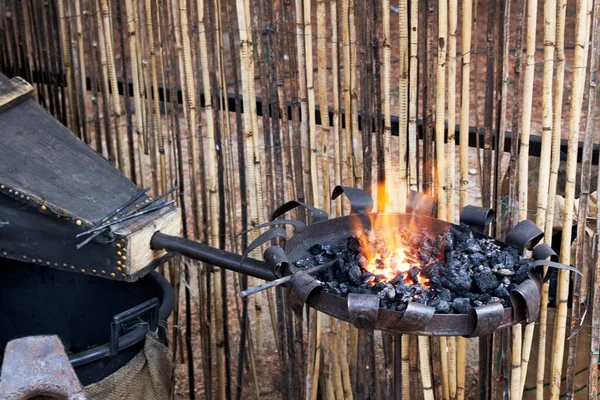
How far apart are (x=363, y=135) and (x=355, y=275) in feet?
2.60

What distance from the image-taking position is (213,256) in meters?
2.53

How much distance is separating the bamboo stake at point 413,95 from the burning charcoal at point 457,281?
0.64 m

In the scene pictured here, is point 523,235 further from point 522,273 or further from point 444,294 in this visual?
point 444,294

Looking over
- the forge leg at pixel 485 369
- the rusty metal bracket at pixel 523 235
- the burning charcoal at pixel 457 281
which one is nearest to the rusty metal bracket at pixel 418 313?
the burning charcoal at pixel 457 281

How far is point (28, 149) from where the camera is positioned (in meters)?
2.91

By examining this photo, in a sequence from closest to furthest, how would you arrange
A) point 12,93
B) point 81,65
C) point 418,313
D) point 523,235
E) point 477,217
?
point 418,313, point 523,235, point 477,217, point 12,93, point 81,65

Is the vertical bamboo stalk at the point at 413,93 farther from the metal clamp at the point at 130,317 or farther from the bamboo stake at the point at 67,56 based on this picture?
the bamboo stake at the point at 67,56

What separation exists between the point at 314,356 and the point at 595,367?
1.03 meters

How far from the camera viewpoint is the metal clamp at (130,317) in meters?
2.65

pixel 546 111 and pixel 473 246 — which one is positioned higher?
pixel 546 111

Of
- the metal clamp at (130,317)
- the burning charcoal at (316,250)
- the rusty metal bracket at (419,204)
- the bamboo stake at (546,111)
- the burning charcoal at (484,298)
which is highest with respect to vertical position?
the bamboo stake at (546,111)

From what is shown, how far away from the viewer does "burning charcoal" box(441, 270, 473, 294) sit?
213cm

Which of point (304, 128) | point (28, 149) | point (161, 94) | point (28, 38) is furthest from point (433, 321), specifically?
point (28, 38)

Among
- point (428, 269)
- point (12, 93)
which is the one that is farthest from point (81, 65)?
point (428, 269)
